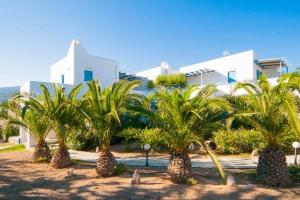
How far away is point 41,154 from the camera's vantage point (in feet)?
46.2

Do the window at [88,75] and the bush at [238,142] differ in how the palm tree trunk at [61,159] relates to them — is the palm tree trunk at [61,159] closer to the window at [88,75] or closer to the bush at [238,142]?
the bush at [238,142]

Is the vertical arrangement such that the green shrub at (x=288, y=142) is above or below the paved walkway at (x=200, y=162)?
above

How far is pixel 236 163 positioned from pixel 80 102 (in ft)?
24.9

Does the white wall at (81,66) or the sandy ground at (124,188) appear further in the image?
the white wall at (81,66)

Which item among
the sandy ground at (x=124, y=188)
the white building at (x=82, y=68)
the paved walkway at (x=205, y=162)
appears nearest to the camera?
the sandy ground at (x=124, y=188)

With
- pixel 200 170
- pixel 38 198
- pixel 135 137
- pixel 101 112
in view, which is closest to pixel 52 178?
pixel 38 198

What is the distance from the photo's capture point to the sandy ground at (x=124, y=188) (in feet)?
28.5

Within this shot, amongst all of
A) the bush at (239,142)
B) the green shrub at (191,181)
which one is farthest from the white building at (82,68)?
the green shrub at (191,181)

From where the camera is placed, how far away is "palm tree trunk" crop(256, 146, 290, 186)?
986 cm

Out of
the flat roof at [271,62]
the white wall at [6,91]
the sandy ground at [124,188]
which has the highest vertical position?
the flat roof at [271,62]

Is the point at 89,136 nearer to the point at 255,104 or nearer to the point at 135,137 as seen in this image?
the point at 135,137

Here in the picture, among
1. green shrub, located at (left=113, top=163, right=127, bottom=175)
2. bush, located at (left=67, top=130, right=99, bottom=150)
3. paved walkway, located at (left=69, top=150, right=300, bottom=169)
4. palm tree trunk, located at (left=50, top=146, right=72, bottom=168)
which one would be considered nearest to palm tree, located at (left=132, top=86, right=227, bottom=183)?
green shrub, located at (left=113, top=163, right=127, bottom=175)

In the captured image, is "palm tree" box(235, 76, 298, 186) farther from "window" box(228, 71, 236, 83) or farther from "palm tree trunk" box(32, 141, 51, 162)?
"window" box(228, 71, 236, 83)

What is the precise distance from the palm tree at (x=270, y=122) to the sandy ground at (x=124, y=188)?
1.72 ft
